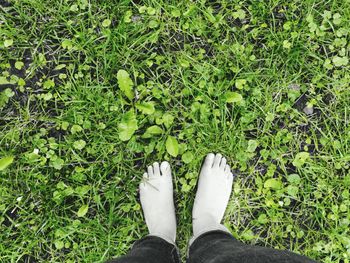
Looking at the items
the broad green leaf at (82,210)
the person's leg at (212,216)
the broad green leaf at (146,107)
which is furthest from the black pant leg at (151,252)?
the broad green leaf at (146,107)

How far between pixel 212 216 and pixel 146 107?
28.5 inches

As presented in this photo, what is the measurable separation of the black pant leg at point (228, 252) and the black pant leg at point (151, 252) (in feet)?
0.35

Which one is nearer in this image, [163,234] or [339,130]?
[163,234]

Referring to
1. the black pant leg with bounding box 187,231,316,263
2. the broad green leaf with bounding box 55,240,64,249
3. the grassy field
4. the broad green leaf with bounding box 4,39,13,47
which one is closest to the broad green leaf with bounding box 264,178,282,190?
the grassy field

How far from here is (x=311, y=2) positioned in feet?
7.85

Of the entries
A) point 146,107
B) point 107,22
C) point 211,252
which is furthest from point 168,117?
point 211,252

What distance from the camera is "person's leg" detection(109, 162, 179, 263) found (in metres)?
2.19

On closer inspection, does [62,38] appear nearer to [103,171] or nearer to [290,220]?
[103,171]

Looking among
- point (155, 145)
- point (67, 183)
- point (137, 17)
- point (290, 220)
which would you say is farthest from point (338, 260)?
point (137, 17)

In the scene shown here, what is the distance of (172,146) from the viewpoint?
2.29 m

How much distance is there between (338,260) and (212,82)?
127 cm

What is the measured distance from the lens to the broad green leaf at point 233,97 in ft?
7.59

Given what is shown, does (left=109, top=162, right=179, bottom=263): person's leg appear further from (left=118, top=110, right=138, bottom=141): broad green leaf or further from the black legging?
(left=118, top=110, right=138, bottom=141): broad green leaf

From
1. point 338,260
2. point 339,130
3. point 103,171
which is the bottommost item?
point 338,260
